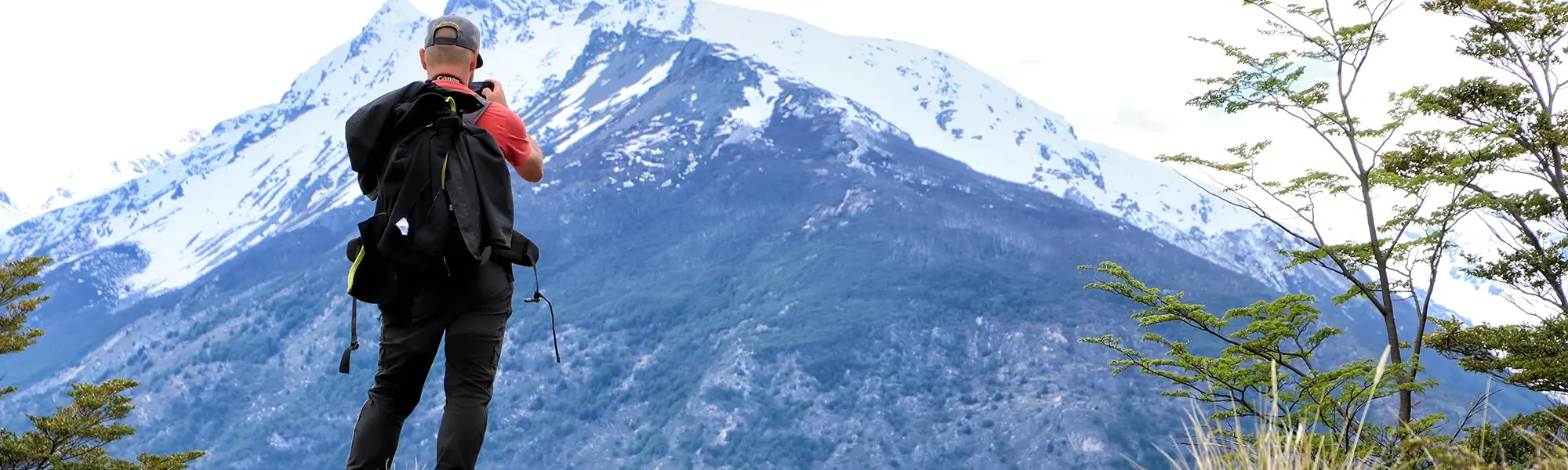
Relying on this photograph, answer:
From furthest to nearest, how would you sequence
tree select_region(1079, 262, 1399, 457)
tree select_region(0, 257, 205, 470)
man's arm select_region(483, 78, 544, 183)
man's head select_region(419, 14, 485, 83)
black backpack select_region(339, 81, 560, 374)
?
tree select_region(0, 257, 205, 470)
tree select_region(1079, 262, 1399, 457)
man's head select_region(419, 14, 485, 83)
man's arm select_region(483, 78, 544, 183)
black backpack select_region(339, 81, 560, 374)

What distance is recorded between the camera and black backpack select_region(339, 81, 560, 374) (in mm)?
3150

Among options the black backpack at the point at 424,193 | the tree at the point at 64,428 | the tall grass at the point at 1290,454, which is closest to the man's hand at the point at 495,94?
the black backpack at the point at 424,193

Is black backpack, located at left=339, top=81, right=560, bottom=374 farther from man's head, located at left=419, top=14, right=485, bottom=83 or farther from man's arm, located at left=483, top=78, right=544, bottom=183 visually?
man's head, located at left=419, top=14, right=485, bottom=83

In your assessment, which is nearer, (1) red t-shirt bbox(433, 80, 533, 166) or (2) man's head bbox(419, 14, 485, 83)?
(1) red t-shirt bbox(433, 80, 533, 166)

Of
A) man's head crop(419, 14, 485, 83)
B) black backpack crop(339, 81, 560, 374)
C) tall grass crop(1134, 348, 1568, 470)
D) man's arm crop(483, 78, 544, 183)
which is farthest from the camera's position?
man's head crop(419, 14, 485, 83)

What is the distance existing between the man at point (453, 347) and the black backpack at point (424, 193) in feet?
0.16

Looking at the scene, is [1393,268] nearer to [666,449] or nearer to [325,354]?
[666,449]

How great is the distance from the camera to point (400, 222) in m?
3.16

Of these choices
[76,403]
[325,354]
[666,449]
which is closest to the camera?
[76,403]

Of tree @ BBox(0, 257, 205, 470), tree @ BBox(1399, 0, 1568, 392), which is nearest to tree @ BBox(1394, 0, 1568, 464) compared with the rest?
tree @ BBox(1399, 0, 1568, 392)

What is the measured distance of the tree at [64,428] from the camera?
21688 millimetres

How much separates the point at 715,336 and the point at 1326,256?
562 ft

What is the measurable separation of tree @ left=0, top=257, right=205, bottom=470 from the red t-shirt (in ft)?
73.1

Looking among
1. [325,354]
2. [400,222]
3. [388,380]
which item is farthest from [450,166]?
[325,354]
